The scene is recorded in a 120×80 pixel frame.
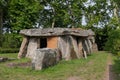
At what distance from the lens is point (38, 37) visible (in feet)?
Answer: 76.0

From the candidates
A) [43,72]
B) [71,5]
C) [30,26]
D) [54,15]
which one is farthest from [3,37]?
[43,72]

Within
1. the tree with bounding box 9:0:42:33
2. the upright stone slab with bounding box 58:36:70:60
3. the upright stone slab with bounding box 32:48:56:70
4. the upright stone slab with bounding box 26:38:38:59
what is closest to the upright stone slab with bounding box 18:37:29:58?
the upright stone slab with bounding box 26:38:38:59

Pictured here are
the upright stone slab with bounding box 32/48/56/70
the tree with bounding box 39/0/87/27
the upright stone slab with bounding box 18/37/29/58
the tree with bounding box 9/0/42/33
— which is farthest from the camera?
the tree with bounding box 39/0/87/27

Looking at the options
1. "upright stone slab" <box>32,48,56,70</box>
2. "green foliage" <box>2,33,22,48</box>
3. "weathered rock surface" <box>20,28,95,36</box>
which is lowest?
"green foliage" <box>2,33,22,48</box>

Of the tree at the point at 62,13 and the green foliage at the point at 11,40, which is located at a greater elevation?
the tree at the point at 62,13

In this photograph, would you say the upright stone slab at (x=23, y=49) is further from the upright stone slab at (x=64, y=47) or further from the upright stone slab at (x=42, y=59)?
the upright stone slab at (x=42, y=59)

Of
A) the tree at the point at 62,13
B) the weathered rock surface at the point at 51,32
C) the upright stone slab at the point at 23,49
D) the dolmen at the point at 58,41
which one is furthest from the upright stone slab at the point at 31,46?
the tree at the point at 62,13

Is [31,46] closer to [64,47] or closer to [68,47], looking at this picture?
[64,47]

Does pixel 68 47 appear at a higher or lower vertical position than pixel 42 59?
lower

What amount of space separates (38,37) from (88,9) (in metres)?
18.4

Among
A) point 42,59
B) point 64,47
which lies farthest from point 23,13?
point 42,59

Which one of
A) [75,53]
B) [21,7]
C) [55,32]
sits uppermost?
[21,7]

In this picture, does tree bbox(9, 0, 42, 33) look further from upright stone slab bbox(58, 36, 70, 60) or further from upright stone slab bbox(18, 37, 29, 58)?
upright stone slab bbox(58, 36, 70, 60)

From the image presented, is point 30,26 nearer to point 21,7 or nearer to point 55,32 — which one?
point 21,7
